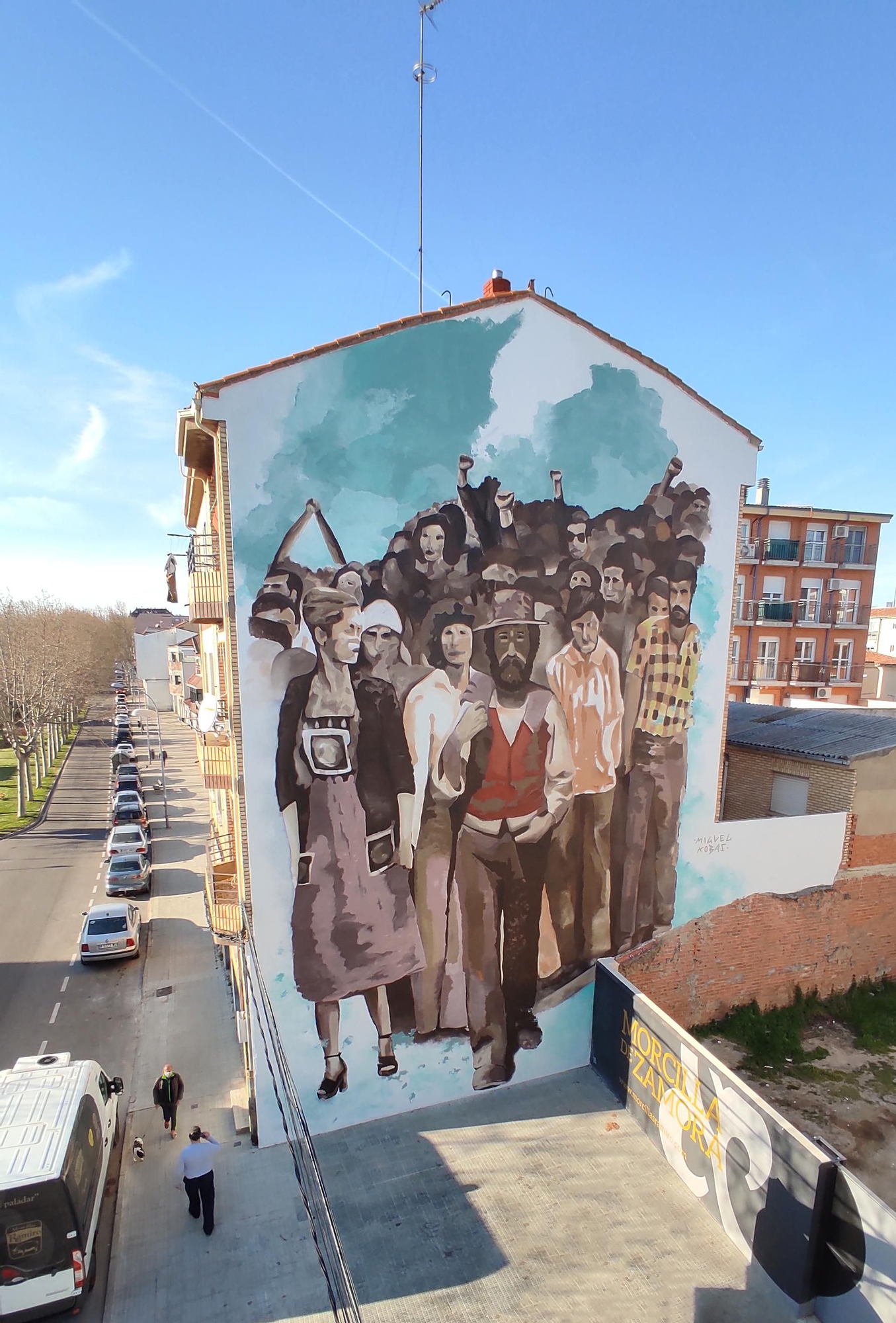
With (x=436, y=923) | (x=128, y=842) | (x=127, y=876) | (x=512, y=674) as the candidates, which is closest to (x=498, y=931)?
(x=436, y=923)

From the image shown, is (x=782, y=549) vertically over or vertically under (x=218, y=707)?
over

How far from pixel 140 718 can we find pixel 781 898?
45.3 m

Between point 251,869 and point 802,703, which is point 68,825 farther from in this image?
point 802,703

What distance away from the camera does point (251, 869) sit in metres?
8.64

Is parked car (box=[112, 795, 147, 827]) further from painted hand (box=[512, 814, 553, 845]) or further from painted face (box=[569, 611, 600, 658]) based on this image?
painted face (box=[569, 611, 600, 658])

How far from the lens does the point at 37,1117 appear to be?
7.23 m

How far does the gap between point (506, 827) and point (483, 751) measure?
1285 mm

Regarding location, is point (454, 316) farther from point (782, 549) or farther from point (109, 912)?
point (782, 549)

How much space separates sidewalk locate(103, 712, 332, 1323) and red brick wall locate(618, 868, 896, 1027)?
6.15 metres

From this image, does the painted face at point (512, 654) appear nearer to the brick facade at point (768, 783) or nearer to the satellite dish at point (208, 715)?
the satellite dish at point (208, 715)

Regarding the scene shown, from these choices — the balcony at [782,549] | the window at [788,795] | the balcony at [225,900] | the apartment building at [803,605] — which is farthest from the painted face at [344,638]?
the balcony at [782,549]

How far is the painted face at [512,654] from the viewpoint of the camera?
9.70 m

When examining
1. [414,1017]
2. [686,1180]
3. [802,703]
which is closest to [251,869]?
[414,1017]

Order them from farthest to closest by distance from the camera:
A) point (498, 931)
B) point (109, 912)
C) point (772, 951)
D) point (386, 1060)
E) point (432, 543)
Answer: point (109, 912), point (772, 951), point (498, 931), point (386, 1060), point (432, 543)
